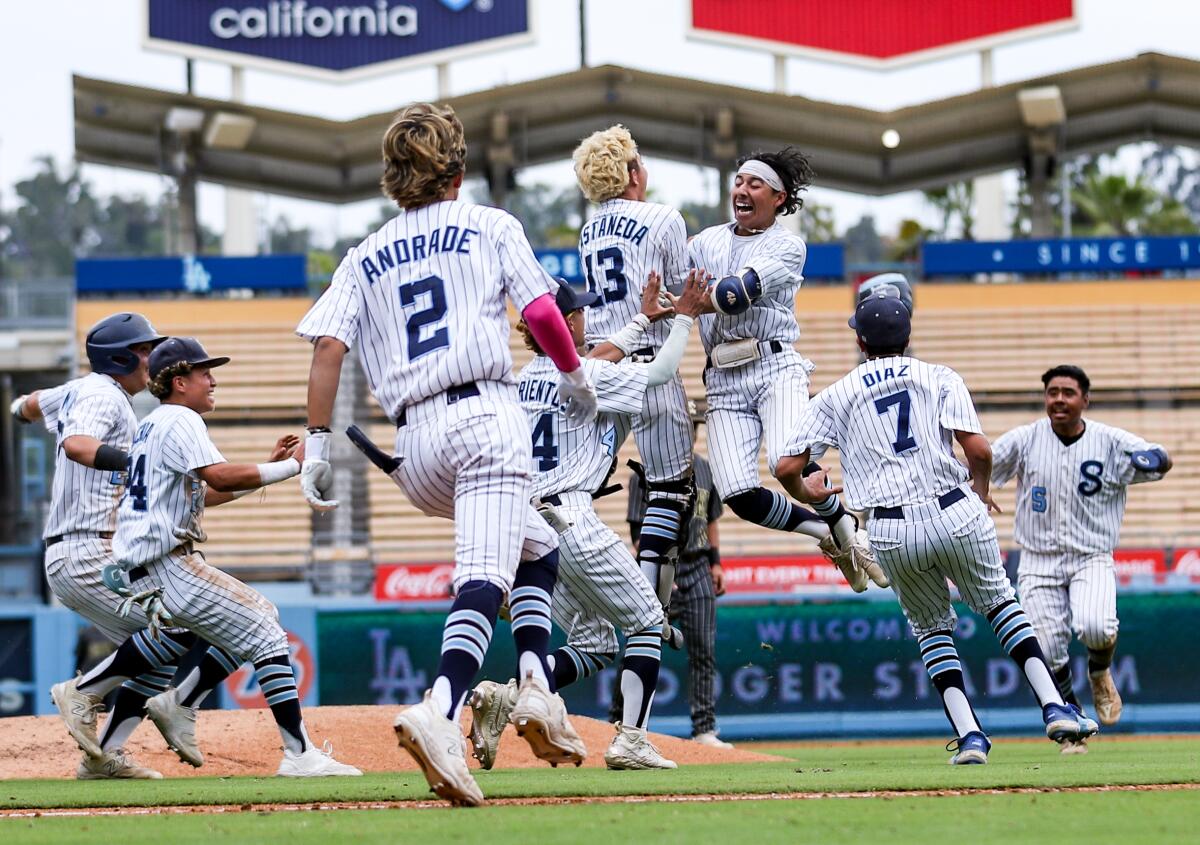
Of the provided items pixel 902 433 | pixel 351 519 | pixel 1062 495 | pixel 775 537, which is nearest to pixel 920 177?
pixel 775 537

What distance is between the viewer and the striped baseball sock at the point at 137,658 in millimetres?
7637

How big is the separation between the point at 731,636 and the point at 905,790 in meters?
9.34

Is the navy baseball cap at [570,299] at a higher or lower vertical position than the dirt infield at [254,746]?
higher

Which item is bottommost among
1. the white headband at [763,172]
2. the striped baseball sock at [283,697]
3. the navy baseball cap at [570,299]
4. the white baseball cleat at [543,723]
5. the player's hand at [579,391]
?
the striped baseball sock at [283,697]

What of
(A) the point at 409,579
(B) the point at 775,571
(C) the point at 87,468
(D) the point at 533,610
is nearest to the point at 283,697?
(C) the point at 87,468

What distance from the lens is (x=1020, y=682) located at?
15023 mm

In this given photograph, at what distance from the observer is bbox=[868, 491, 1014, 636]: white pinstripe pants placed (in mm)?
7242

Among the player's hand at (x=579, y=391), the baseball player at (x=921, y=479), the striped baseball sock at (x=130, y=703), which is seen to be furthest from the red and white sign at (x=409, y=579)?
the player's hand at (x=579, y=391)

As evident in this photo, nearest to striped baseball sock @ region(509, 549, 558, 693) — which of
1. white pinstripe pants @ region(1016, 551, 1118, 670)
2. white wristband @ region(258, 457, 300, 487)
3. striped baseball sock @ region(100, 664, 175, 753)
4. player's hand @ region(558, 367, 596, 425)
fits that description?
player's hand @ region(558, 367, 596, 425)

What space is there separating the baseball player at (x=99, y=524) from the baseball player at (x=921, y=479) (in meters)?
3.12

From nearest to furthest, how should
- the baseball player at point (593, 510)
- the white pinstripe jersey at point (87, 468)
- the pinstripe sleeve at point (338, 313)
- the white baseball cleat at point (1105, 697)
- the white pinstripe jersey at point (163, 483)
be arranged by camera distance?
1. the pinstripe sleeve at point (338, 313)
2. the baseball player at point (593, 510)
3. the white pinstripe jersey at point (163, 483)
4. the white pinstripe jersey at point (87, 468)
5. the white baseball cleat at point (1105, 697)

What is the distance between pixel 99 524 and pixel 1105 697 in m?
5.85

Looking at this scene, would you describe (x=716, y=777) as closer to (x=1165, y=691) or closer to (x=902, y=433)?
(x=902, y=433)

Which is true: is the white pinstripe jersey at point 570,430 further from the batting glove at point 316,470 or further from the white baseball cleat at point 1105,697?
the white baseball cleat at point 1105,697
